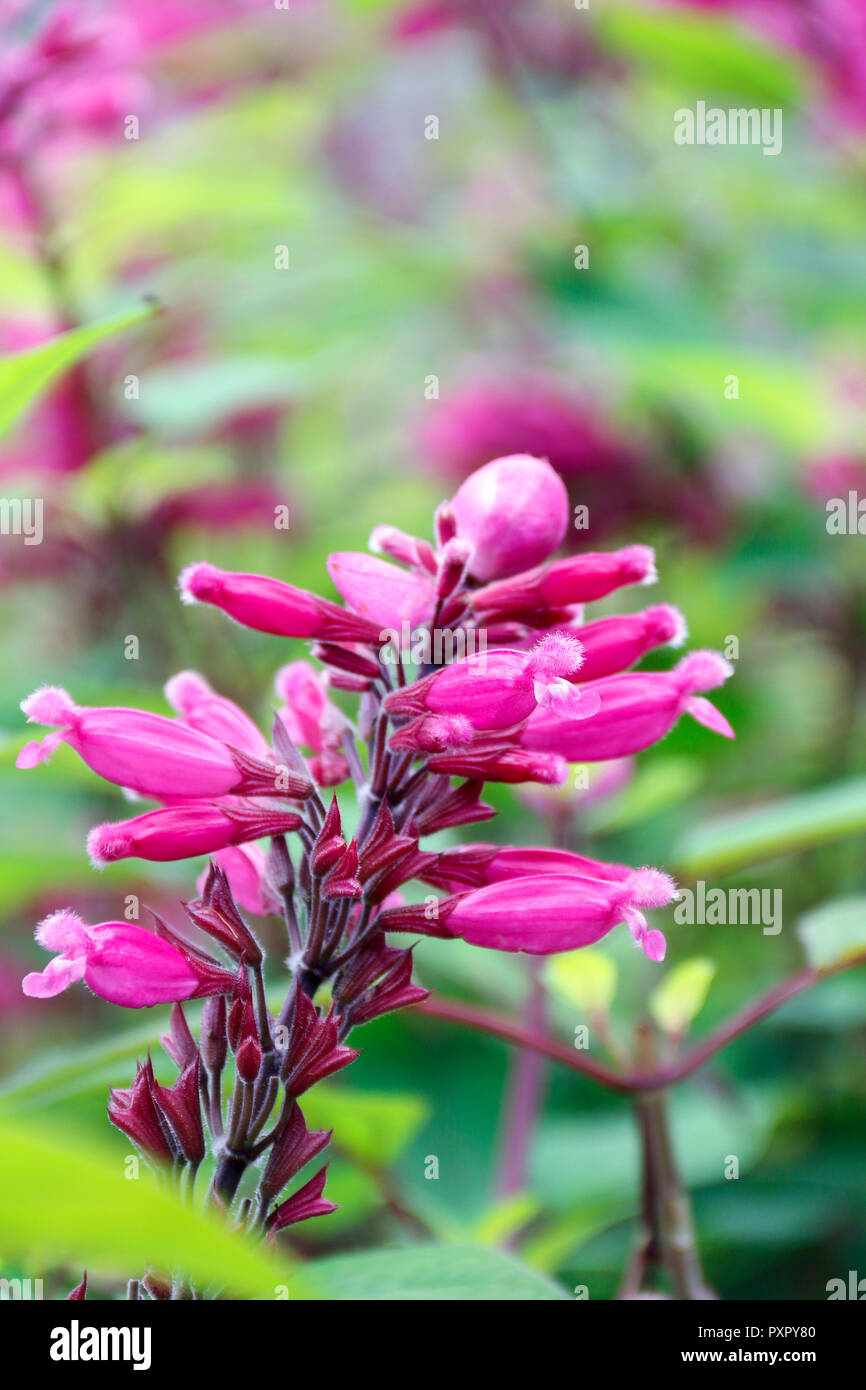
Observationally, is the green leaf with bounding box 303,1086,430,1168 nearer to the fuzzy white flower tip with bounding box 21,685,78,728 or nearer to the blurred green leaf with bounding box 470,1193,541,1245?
the blurred green leaf with bounding box 470,1193,541,1245

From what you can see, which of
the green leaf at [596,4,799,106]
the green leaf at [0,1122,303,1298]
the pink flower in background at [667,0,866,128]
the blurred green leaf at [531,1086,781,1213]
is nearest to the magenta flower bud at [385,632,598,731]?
the green leaf at [0,1122,303,1298]

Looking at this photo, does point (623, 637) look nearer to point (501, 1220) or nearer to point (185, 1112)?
point (185, 1112)

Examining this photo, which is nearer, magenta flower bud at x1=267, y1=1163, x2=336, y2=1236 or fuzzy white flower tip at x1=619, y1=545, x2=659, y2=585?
magenta flower bud at x1=267, y1=1163, x2=336, y2=1236

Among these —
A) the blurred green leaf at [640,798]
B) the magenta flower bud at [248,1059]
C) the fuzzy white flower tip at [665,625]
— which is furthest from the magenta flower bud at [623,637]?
the blurred green leaf at [640,798]

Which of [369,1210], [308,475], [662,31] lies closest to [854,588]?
[662,31]

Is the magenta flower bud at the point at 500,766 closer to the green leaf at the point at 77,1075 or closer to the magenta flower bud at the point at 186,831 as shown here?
the magenta flower bud at the point at 186,831
